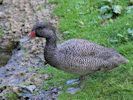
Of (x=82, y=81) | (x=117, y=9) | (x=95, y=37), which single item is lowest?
(x=82, y=81)

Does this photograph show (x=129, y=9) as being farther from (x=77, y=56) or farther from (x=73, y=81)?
(x=77, y=56)

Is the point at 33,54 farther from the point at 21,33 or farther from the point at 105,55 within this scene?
the point at 105,55

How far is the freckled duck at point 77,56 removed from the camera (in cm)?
866

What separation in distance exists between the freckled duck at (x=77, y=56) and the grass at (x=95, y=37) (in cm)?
35

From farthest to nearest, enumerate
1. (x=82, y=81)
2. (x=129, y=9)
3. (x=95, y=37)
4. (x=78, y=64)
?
(x=129, y=9), (x=95, y=37), (x=82, y=81), (x=78, y=64)

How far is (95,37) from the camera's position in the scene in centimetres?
1120

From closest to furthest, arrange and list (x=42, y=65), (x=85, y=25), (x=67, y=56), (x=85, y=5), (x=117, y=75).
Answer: (x=67, y=56) → (x=117, y=75) → (x=42, y=65) → (x=85, y=25) → (x=85, y=5)

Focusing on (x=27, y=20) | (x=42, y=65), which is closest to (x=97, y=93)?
(x=42, y=65)

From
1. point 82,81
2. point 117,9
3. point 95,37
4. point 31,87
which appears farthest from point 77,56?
point 117,9

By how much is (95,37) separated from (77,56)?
8.48ft

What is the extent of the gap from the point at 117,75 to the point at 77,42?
103cm

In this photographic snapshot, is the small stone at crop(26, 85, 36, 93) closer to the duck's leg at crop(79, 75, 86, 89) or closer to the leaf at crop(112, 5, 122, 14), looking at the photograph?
the duck's leg at crop(79, 75, 86, 89)

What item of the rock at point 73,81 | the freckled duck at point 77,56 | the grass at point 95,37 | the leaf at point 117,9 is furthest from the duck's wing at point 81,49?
the leaf at point 117,9

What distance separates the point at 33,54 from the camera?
432 inches
